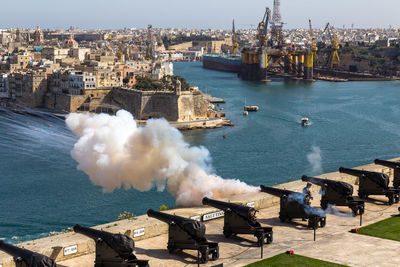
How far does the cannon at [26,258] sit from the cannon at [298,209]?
20.0 feet

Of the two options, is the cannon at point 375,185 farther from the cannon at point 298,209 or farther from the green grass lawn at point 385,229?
the cannon at point 298,209

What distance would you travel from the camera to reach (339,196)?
627 inches

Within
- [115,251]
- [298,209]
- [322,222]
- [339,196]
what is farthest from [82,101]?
[115,251]

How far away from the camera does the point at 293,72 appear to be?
375ft

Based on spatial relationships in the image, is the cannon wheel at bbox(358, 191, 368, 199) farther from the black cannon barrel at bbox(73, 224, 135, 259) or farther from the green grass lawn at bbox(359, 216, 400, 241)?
the black cannon barrel at bbox(73, 224, 135, 259)

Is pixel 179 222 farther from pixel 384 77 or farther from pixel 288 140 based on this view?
pixel 384 77

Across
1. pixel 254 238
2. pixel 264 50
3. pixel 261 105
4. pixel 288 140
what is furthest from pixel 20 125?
pixel 264 50

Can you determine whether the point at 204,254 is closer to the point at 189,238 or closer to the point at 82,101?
the point at 189,238

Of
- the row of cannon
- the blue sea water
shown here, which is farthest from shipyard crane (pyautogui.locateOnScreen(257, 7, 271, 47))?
the row of cannon

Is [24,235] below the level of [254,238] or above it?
below

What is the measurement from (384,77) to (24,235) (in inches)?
3565

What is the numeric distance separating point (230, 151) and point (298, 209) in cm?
2884

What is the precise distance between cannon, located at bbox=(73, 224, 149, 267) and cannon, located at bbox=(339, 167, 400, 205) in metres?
7.81

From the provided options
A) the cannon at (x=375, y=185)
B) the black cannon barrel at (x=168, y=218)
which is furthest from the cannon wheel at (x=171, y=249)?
the cannon at (x=375, y=185)
